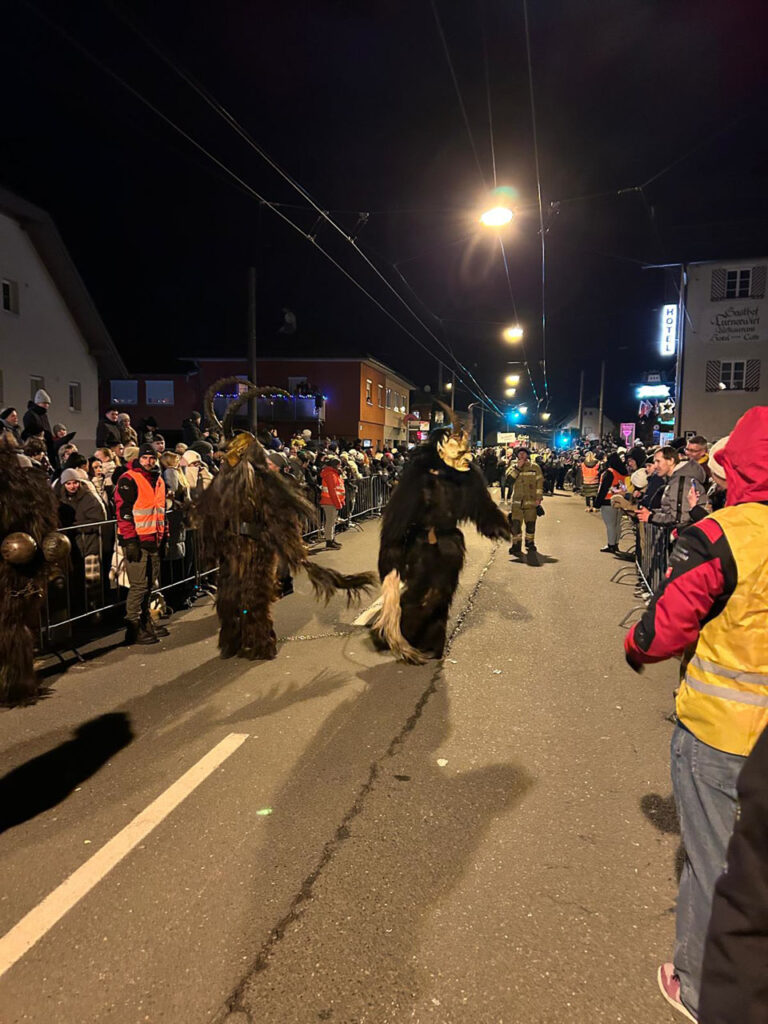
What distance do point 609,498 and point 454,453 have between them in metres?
8.34

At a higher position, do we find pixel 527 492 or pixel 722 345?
pixel 722 345

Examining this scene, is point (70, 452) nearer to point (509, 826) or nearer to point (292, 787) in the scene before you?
point (292, 787)

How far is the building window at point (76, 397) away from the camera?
2266 cm

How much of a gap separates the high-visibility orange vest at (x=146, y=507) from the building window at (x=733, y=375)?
31.5 metres

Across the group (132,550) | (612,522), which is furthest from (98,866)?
(612,522)

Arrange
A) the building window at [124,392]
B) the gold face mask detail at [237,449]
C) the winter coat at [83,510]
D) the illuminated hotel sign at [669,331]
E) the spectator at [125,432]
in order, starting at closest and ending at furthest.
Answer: the gold face mask detail at [237,449], the winter coat at [83,510], the spectator at [125,432], the illuminated hotel sign at [669,331], the building window at [124,392]

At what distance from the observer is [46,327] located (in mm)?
21109

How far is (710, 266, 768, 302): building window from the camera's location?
1211 inches

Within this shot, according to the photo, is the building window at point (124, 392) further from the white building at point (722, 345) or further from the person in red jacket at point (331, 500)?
the person in red jacket at point (331, 500)

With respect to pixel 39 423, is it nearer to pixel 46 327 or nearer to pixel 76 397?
pixel 46 327

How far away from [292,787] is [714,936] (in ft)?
9.51

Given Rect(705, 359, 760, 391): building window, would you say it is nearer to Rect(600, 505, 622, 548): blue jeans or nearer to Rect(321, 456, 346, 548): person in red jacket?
Rect(600, 505, 622, 548): blue jeans

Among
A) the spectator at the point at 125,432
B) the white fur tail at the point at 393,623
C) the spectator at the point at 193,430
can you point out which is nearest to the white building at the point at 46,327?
the spectator at the point at 193,430

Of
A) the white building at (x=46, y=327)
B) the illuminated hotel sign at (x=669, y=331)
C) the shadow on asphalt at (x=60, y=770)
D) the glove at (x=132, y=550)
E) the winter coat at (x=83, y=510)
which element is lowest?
the shadow on asphalt at (x=60, y=770)
